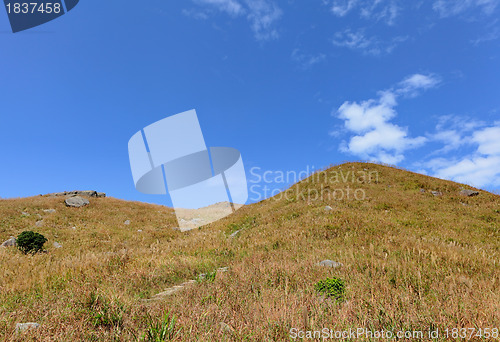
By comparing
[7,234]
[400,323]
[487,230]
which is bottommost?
[400,323]

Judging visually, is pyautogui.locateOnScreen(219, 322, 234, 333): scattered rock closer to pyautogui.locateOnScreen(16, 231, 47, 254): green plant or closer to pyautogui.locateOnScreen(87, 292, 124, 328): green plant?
pyautogui.locateOnScreen(87, 292, 124, 328): green plant

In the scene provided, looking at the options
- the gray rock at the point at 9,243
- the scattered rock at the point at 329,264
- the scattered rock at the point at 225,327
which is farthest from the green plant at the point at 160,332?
the gray rock at the point at 9,243

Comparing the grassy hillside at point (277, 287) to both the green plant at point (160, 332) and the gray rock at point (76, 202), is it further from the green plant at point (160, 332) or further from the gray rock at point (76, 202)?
the gray rock at point (76, 202)

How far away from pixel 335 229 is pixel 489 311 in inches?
320

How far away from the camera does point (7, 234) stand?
59.5ft

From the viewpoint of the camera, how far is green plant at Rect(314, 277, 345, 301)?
4.54 metres

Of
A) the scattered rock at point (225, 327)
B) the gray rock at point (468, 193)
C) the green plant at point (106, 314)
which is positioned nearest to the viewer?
the scattered rock at point (225, 327)

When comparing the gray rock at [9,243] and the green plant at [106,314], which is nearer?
the green plant at [106,314]

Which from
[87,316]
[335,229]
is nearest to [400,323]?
[87,316]

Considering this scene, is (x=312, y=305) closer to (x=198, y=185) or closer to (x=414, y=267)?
(x=414, y=267)

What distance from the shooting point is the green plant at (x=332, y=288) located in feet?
14.9

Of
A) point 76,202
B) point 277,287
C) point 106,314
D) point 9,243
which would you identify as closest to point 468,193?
point 277,287

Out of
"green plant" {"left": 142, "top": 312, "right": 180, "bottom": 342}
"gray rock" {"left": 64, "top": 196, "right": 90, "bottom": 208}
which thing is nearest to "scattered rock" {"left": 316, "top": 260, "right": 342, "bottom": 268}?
"green plant" {"left": 142, "top": 312, "right": 180, "bottom": 342}

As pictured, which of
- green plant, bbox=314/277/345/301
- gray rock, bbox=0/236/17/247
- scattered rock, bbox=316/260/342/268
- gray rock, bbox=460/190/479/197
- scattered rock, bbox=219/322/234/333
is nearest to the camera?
scattered rock, bbox=219/322/234/333
